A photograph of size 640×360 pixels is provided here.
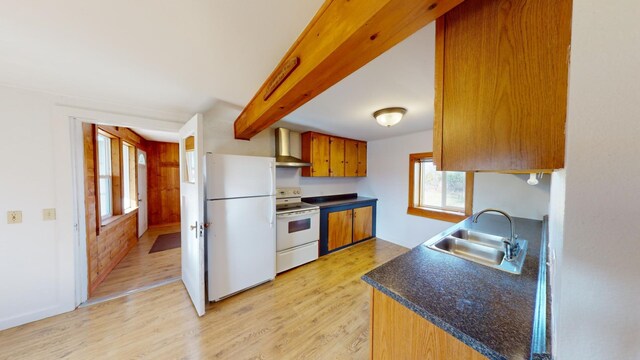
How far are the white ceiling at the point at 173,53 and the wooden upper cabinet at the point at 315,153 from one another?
4.00 feet

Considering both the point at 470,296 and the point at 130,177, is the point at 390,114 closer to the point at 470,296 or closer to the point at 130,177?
the point at 470,296

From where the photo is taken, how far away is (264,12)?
0.97m

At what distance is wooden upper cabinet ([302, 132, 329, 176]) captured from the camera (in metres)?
3.35

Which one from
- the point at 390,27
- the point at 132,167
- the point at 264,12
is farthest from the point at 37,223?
the point at 390,27

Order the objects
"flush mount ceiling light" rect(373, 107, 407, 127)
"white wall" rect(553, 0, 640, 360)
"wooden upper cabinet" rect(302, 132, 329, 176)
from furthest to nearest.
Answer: "wooden upper cabinet" rect(302, 132, 329, 176)
"flush mount ceiling light" rect(373, 107, 407, 127)
"white wall" rect(553, 0, 640, 360)

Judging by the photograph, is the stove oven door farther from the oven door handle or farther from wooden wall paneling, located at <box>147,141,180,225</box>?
wooden wall paneling, located at <box>147,141,180,225</box>

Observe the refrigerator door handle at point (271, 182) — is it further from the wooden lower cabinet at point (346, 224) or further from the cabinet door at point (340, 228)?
the cabinet door at point (340, 228)

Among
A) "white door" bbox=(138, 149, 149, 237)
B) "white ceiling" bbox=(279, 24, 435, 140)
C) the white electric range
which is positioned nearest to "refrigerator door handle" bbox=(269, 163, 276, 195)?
the white electric range

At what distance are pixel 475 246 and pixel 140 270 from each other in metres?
3.97

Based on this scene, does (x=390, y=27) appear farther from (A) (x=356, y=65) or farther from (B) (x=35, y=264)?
(B) (x=35, y=264)

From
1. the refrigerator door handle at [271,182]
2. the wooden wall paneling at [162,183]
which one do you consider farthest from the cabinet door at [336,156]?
the wooden wall paneling at [162,183]

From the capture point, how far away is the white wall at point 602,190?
321 mm

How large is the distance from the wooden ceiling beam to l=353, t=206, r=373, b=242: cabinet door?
8.82 ft

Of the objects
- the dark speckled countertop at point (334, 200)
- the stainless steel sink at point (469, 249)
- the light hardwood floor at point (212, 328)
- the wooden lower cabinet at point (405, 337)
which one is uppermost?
the dark speckled countertop at point (334, 200)
